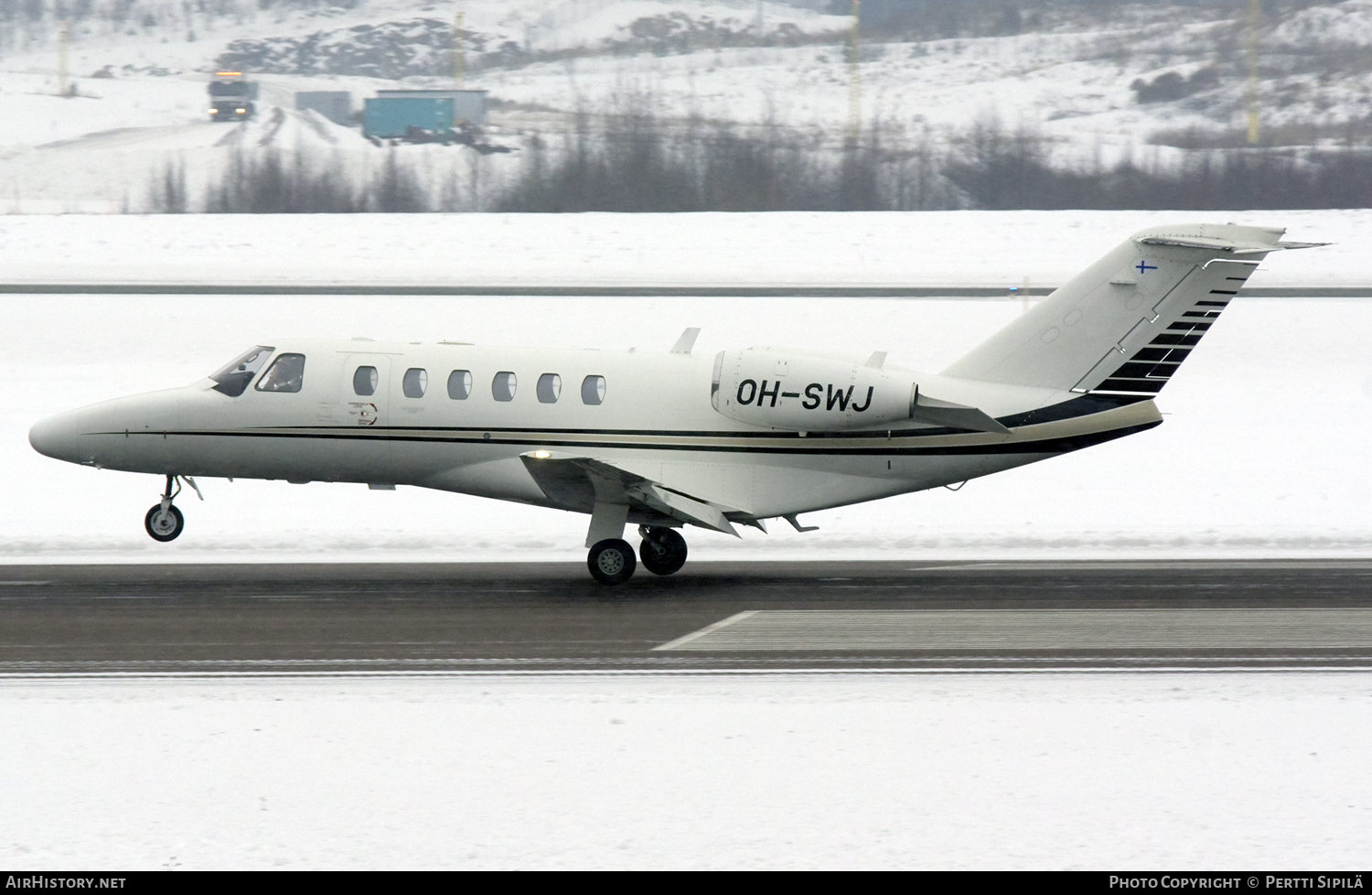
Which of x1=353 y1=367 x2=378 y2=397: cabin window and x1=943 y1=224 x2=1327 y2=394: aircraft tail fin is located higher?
x1=943 y1=224 x2=1327 y2=394: aircraft tail fin

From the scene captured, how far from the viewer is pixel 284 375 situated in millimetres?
17766

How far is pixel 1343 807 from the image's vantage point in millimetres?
9531

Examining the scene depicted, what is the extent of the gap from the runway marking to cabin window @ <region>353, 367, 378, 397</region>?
5193 mm

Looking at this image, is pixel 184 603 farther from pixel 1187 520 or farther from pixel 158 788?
pixel 1187 520

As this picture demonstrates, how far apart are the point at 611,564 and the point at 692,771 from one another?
686cm

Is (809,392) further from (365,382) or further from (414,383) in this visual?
(365,382)

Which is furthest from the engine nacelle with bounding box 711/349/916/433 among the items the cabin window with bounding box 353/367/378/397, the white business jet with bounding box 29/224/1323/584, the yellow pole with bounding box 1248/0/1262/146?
the yellow pole with bounding box 1248/0/1262/146

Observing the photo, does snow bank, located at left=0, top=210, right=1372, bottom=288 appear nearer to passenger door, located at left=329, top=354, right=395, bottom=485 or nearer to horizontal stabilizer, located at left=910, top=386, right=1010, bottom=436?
passenger door, located at left=329, top=354, right=395, bottom=485

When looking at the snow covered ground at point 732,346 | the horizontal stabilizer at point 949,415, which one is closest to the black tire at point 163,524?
the snow covered ground at point 732,346

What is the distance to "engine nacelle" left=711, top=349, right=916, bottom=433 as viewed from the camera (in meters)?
16.8

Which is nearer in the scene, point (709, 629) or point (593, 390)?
point (709, 629)

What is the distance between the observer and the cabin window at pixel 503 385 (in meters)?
17.3

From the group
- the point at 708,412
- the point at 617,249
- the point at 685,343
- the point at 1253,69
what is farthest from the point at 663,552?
the point at 1253,69

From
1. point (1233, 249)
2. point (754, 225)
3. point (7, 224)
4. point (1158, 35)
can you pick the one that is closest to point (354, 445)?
point (1233, 249)
